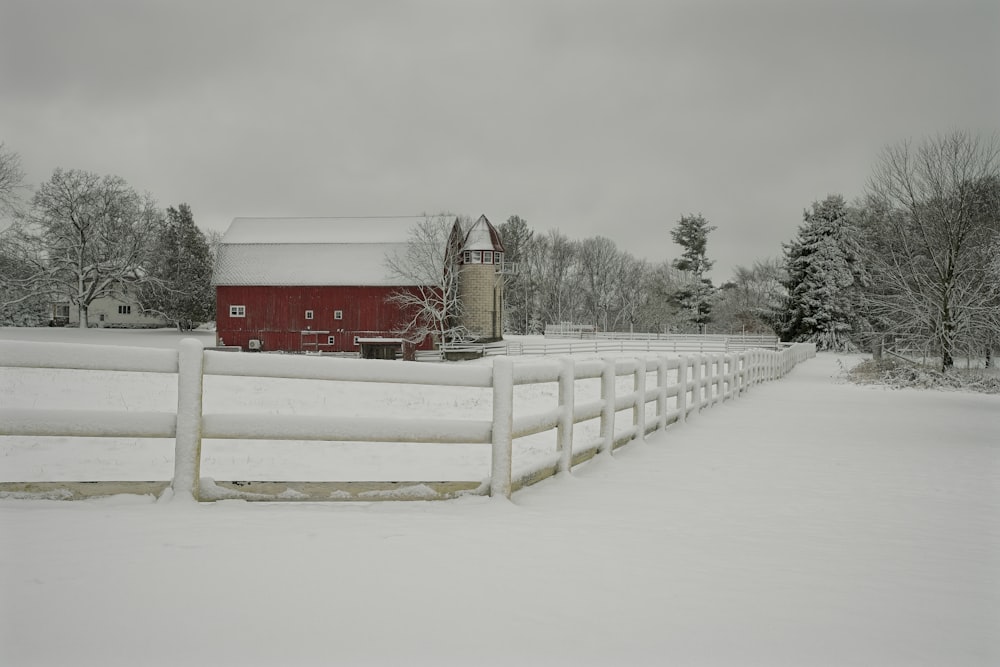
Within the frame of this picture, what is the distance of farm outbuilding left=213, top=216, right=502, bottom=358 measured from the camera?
1710 inches

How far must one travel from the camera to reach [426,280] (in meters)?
43.4

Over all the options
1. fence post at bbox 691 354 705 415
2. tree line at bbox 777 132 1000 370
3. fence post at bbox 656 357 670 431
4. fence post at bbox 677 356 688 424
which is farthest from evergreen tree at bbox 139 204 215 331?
fence post at bbox 656 357 670 431

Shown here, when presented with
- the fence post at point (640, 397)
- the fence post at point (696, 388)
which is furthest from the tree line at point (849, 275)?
the fence post at point (640, 397)

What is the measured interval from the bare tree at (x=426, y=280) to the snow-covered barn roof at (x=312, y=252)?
0.69 m

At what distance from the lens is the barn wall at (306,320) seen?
143ft

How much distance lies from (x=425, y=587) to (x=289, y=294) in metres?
42.3

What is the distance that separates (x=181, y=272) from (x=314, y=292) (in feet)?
86.8

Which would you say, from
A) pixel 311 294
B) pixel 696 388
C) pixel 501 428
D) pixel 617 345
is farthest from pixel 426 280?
pixel 501 428

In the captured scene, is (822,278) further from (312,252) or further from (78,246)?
(78,246)

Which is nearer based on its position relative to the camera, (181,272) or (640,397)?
(640,397)

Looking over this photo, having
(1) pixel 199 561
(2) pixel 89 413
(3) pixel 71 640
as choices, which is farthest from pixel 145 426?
(3) pixel 71 640

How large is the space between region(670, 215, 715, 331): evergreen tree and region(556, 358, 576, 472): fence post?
68.0 metres

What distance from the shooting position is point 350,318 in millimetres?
43438

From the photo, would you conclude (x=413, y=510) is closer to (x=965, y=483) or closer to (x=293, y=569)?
(x=293, y=569)
